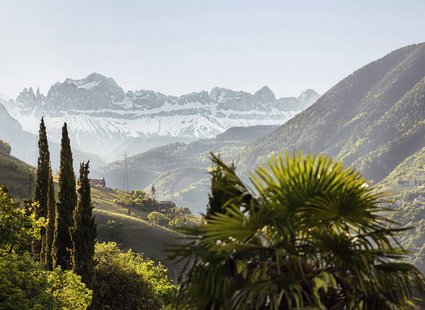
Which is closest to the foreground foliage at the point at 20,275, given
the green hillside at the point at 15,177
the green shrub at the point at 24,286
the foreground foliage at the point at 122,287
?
the green shrub at the point at 24,286

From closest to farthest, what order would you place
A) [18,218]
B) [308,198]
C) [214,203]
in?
[308,198] < [214,203] < [18,218]

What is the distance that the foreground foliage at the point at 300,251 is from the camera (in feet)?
25.6

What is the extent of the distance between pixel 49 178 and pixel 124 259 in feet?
43.6

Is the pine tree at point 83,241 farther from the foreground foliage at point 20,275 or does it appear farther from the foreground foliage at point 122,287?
the foreground foliage at point 20,275

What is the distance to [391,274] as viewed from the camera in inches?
321

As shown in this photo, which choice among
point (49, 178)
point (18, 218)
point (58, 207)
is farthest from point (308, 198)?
point (49, 178)

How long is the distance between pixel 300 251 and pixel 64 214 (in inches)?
1582

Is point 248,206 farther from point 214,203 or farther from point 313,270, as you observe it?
point 214,203

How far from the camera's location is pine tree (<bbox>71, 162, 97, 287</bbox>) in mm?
39219

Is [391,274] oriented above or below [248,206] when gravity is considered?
below

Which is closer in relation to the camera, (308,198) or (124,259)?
(308,198)

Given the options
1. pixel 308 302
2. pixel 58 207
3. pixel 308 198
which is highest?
pixel 308 198

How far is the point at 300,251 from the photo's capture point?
26.6ft

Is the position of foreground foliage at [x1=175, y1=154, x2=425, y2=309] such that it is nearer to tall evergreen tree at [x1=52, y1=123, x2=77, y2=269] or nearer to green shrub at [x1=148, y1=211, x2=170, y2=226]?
tall evergreen tree at [x1=52, y1=123, x2=77, y2=269]
